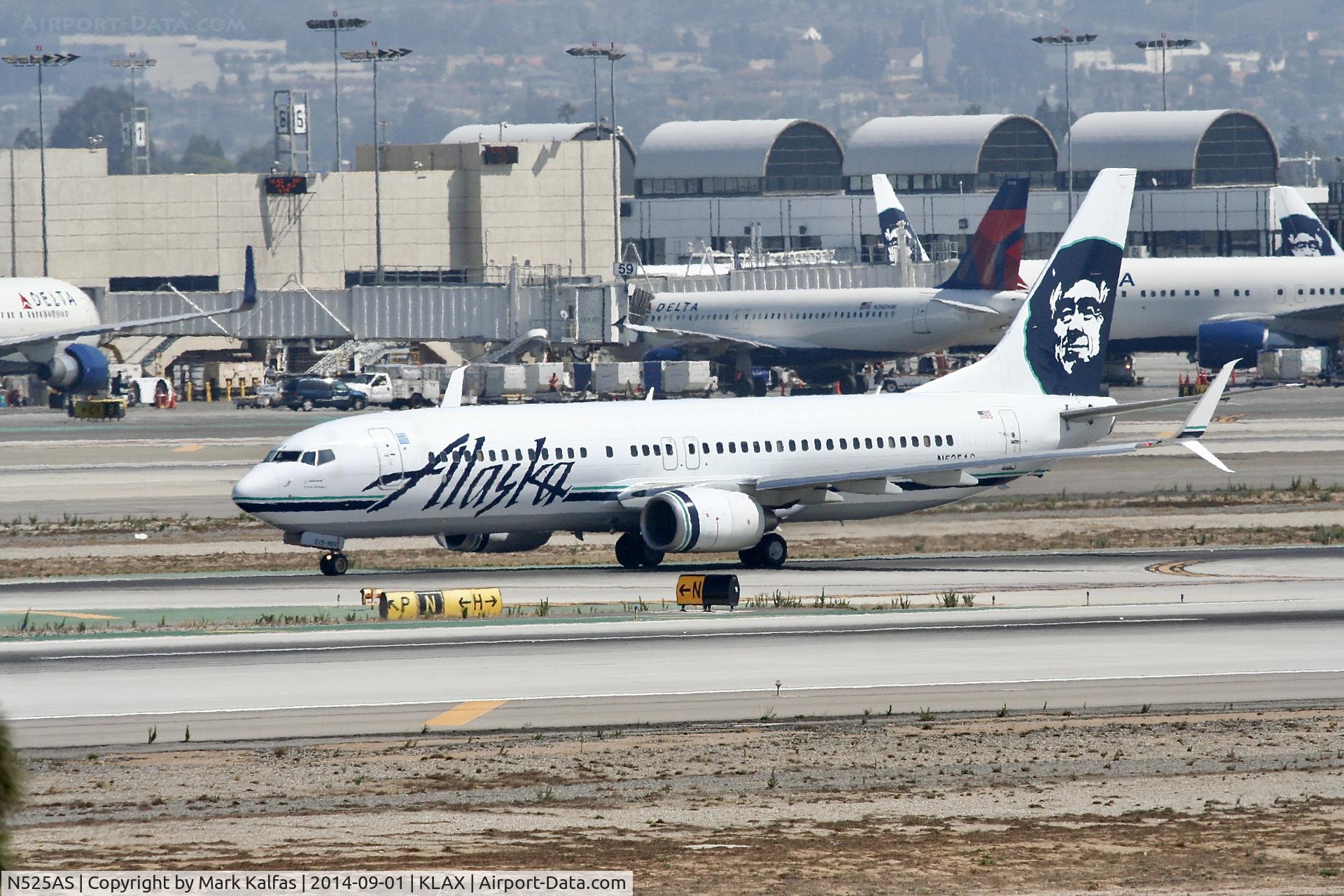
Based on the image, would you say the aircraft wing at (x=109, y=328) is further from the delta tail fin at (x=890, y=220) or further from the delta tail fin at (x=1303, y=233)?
the delta tail fin at (x=1303, y=233)

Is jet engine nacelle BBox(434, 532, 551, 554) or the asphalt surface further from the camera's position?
jet engine nacelle BBox(434, 532, 551, 554)

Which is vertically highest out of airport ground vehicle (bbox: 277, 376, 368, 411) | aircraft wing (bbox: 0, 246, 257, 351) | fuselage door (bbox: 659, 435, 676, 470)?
aircraft wing (bbox: 0, 246, 257, 351)

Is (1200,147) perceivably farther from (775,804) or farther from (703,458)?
(775,804)

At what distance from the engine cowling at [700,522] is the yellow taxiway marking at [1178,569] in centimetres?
907

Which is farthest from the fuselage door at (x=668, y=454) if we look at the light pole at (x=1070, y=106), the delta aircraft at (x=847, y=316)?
the light pole at (x=1070, y=106)

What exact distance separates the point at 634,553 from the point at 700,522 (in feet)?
9.88

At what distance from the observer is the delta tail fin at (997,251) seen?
3949 inches

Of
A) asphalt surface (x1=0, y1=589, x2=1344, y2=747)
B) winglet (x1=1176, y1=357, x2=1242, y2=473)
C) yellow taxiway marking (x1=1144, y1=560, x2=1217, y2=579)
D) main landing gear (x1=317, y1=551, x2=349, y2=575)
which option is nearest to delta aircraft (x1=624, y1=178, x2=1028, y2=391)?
winglet (x1=1176, y1=357, x2=1242, y2=473)

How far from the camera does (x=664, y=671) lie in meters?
30.6

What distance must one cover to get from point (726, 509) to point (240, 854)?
88.3 feet

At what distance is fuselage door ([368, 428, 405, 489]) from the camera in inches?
1722

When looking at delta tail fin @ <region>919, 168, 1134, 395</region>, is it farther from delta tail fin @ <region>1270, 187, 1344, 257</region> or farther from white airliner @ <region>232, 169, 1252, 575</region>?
delta tail fin @ <region>1270, 187, 1344, 257</region>

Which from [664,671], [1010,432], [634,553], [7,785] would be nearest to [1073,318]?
[1010,432]

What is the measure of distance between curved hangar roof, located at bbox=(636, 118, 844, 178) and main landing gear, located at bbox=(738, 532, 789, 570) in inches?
5960
